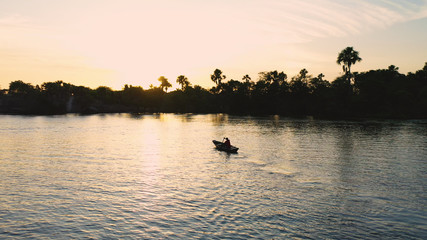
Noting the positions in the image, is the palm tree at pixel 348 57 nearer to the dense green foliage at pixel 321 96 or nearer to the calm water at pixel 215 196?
the dense green foliage at pixel 321 96

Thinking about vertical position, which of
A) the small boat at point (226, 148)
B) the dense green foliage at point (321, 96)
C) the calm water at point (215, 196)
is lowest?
the calm water at point (215, 196)

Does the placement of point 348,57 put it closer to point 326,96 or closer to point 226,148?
point 326,96

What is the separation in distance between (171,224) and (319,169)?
64.5 ft

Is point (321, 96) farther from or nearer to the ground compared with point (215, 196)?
farther from the ground

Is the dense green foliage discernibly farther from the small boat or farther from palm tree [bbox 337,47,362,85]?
the small boat

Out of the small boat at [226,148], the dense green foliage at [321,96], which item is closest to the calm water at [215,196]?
the small boat at [226,148]

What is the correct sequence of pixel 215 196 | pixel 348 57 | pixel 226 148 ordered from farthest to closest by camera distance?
pixel 348 57
pixel 226 148
pixel 215 196

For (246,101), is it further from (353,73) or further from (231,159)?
(231,159)

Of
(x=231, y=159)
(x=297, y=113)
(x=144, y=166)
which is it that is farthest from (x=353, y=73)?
(x=144, y=166)

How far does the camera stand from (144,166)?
111 feet

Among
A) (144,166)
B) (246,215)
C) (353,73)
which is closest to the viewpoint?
(246,215)

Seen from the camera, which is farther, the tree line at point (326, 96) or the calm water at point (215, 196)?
the tree line at point (326, 96)

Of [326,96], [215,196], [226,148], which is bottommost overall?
[215,196]

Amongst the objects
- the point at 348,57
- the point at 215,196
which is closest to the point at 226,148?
the point at 215,196
